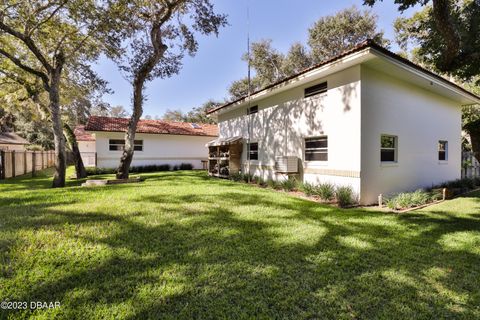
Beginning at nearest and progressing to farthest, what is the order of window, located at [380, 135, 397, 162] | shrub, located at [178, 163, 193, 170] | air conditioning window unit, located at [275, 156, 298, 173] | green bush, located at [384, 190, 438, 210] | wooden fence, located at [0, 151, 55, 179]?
green bush, located at [384, 190, 438, 210]
window, located at [380, 135, 397, 162]
air conditioning window unit, located at [275, 156, 298, 173]
wooden fence, located at [0, 151, 55, 179]
shrub, located at [178, 163, 193, 170]

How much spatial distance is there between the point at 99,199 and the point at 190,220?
3.14 meters

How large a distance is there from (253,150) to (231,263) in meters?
9.93

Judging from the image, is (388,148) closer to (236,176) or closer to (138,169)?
(236,176)

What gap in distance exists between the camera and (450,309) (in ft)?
7.78

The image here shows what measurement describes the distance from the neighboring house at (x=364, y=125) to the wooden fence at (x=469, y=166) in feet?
4.19

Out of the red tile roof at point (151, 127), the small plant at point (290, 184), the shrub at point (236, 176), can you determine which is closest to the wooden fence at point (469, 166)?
the small plant at point (290, 184)

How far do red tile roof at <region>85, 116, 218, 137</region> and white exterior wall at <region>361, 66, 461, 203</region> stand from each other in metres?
15.7

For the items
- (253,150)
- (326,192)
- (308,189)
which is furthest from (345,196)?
(253,150)

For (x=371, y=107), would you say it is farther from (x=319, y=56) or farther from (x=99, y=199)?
(x=319, y=56)

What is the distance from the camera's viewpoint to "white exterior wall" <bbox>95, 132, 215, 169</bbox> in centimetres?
1770

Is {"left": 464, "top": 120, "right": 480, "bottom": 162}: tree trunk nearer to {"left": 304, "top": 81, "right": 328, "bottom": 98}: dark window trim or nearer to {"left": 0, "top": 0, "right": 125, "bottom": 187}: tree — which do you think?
{"left": 304, "top": 81, "right": 328, "bottom": 98}: dark window trim

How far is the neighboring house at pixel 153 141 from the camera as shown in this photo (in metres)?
17.7

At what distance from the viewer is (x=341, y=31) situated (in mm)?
20062

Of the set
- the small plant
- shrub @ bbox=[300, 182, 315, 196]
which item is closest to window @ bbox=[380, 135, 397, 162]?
shrub @ bbox=[300, 182, 315, 196]
